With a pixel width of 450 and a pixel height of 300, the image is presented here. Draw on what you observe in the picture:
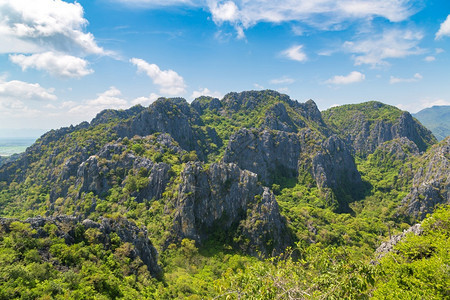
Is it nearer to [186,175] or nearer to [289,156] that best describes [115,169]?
[186,175]

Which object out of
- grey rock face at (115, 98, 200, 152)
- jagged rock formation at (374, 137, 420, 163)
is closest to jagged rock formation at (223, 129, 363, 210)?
grey rock face at (115, 98, 200, 152)

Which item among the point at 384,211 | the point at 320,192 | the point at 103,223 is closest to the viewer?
the point at 103,223

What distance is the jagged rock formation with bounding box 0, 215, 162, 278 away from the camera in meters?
36.8

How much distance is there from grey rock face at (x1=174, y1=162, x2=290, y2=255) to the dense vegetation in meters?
0.49

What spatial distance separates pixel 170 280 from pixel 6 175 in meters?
157

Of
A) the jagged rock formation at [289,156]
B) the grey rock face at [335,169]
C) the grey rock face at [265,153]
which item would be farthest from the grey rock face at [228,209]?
the grey rock face at [335,169]

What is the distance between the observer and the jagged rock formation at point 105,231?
36.8 m

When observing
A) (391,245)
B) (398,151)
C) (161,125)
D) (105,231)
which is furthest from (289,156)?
(105,231)

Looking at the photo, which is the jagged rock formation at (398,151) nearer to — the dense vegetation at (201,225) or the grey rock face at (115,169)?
the dense vegetation at (201,225)

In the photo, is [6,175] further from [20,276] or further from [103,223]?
[20,276]

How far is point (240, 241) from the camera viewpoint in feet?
228

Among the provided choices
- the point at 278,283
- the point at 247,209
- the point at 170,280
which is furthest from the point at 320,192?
the point at 278,283

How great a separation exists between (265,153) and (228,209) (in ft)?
266

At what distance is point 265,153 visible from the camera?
15025 centimetres
